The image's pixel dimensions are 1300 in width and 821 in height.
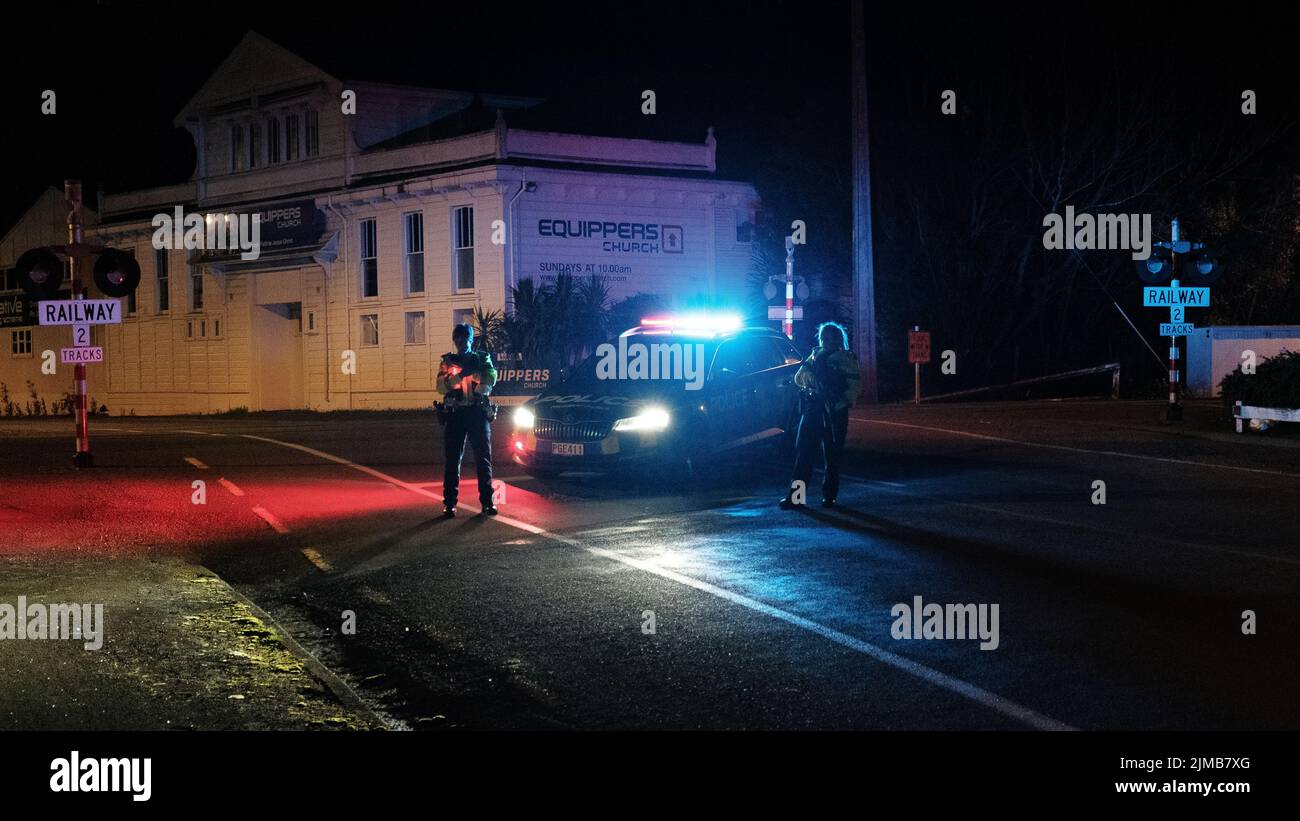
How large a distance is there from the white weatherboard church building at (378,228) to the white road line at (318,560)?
77.8 feet

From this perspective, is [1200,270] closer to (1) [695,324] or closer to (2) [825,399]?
(1) [695,324]

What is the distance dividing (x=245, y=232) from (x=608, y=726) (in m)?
37.8

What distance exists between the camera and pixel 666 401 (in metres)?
15.7

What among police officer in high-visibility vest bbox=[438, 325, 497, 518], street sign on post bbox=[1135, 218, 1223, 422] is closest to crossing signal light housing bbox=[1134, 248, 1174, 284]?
street sign on post bbox=[1135, 218, 1223, 422]

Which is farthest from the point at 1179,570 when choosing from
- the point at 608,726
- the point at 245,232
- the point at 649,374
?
the point at 245,232

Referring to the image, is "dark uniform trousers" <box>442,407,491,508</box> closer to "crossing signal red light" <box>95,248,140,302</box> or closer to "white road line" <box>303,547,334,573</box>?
"white road line" <box>303,547,334,573</box>

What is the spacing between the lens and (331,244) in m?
39.7

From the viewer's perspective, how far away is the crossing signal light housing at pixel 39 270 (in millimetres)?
18766

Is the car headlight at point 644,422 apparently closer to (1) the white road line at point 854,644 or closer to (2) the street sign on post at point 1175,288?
(1) the white road line at point 854,644

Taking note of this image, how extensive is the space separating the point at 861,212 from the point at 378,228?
15.6 metres

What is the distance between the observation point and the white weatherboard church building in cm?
3578

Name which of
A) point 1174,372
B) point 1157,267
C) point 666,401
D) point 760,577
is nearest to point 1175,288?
point 1157,267

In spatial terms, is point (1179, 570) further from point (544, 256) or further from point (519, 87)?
point (519, 87)

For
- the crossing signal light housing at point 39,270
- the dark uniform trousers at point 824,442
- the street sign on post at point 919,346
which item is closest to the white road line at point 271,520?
the dark uniform trousers at point 824,442
